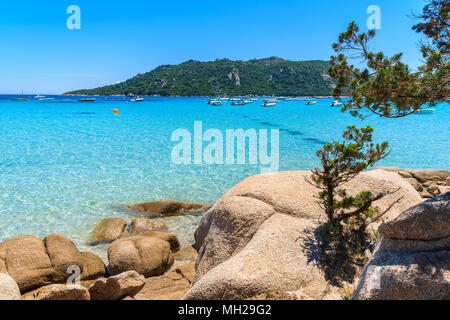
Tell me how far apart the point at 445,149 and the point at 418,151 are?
3.06 metres

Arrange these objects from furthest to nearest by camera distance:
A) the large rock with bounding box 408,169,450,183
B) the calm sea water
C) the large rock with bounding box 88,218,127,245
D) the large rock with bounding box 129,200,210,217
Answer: the large rock with bounding box 408,169,450,183
the large rock with bounding box 129,200,210,217
the calm sea water
the large rock with bounding box 88,218,127,245

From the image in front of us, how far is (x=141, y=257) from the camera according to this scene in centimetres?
756

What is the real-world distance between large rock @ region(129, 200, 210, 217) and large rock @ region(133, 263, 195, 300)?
412 centimetres

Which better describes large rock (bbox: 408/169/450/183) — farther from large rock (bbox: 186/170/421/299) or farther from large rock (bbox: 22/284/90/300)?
large rock (bbox: 22/284/90/300)

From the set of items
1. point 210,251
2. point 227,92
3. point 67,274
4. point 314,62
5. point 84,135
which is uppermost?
point 314,62

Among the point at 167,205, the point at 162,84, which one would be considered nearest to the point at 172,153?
the point at 167,205

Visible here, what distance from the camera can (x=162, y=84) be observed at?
180 metres

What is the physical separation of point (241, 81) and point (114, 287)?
589 feet

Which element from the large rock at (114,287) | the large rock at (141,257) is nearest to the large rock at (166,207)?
the large rock at (141,257)

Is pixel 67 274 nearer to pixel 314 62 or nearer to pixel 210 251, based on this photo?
pixel 210 251

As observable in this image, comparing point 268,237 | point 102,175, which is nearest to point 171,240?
point 268,237

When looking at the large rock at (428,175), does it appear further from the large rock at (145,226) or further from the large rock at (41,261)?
the large rock at (41,261)

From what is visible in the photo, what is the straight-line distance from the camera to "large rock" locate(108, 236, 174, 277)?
24.2 feet

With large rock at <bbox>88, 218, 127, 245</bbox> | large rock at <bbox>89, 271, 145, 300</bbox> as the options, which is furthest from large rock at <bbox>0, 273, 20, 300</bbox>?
large rock at <bbox>88, 218, 127, 245</bbox>
